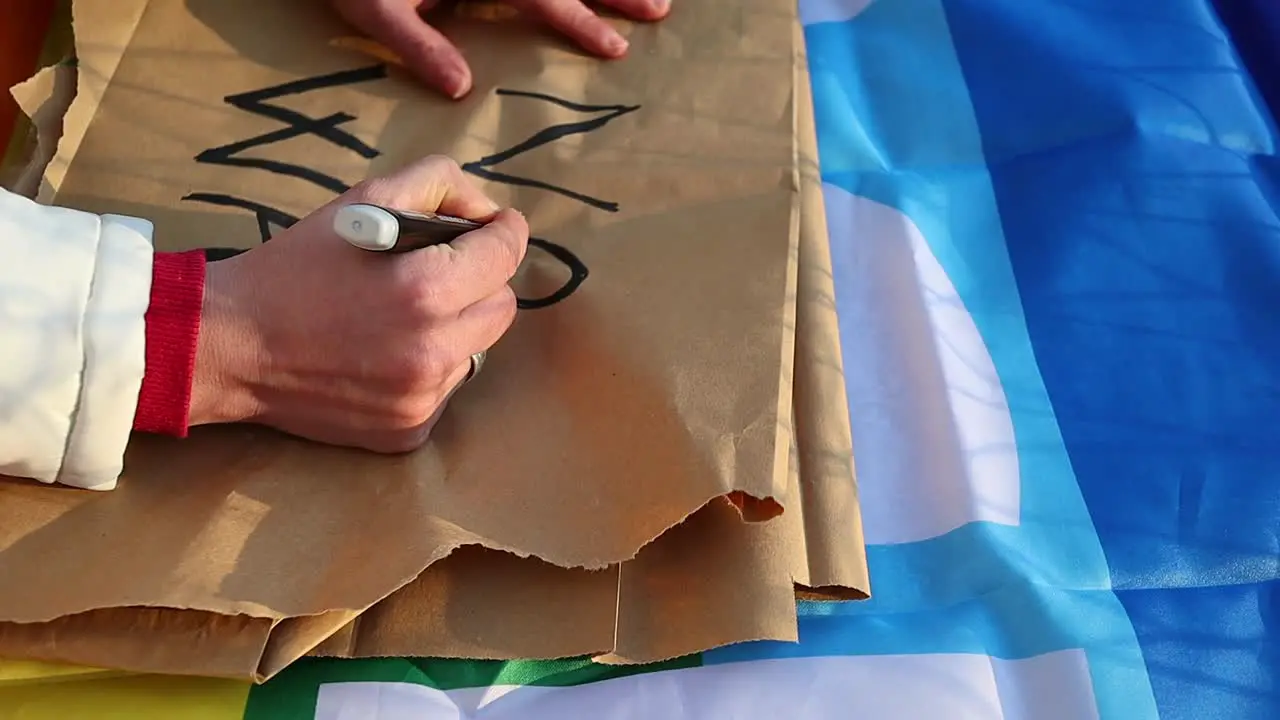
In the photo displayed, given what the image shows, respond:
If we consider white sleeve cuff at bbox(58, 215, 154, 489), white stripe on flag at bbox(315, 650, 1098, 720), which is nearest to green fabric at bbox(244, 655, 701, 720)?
white stripe on flag at bbox(315, 650, 1098, 720)

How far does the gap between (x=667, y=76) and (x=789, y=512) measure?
31cm

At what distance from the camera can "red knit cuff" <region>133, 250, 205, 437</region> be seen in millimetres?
470

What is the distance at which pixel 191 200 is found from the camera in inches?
23.7

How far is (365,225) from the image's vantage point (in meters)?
0.45

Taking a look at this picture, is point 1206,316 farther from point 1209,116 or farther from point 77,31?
point 77,31

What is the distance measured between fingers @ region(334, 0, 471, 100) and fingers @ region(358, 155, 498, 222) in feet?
0.44

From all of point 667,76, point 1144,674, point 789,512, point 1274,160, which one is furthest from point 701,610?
point 1274,160

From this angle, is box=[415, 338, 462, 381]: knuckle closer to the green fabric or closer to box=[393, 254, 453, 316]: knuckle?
box=[393, 254, 453, 316]: knuckle

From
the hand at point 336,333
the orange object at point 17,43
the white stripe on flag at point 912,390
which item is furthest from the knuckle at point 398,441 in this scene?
the orange object at point 17,43

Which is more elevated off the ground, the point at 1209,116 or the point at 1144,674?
the point at 1209,116

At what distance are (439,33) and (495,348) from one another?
0.78ft

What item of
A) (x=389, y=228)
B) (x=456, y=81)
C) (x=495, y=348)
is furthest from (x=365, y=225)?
(x=456, y=81)

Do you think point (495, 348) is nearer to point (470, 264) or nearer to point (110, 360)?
point (470, 264)

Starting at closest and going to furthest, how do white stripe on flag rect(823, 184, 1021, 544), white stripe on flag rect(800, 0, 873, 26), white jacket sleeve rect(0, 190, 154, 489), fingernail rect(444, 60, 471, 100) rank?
white jacket sleeve rect(0, 190, 154, 489) < white stripe on flag rect(823, 184, 1021, 544) < fingernail rect(444, 60, 471, 100) < white stripe on flag rect(800, 0, 873, 26)
